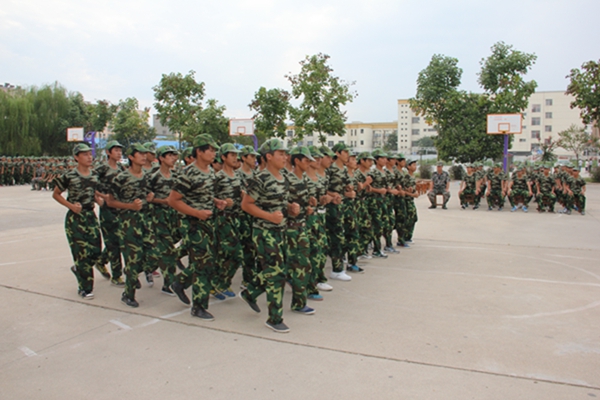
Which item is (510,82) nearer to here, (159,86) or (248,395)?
(159,86)

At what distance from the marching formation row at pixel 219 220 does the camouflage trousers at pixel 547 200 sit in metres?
9.34

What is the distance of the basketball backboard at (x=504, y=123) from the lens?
62.3 ft

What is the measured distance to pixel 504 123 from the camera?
19.1 meters

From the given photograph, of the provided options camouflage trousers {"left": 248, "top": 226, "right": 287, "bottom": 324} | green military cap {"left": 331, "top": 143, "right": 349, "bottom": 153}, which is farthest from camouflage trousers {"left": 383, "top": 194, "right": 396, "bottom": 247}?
camouflage trousers {"left": 248, "top": 226, "right": 287, "bottom": 324}

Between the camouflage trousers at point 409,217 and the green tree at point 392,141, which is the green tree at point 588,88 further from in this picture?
the green tree at point 392,141

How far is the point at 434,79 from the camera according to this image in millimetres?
28938

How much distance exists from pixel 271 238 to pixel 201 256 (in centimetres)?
80

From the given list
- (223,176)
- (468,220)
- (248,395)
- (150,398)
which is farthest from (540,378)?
(468,220)

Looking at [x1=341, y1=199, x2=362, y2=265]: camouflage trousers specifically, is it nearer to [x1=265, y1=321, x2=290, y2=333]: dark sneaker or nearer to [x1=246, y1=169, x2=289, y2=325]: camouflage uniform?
[x1=246, y1=169, x2=289, y2=325]: camouflage uniform

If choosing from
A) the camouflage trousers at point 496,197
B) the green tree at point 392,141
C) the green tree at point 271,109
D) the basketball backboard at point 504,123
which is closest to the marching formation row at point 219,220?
the camouflage trousers at point 496,197

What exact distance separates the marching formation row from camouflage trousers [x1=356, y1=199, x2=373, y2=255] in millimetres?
34

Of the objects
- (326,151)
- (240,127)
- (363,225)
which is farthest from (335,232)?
(240,127)

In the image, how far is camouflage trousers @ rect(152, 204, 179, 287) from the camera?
514cm

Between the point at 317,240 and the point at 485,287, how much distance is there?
2.29 m
